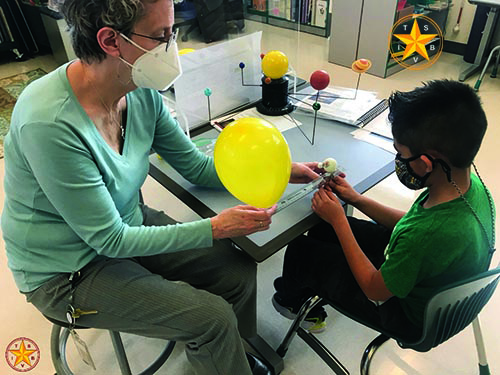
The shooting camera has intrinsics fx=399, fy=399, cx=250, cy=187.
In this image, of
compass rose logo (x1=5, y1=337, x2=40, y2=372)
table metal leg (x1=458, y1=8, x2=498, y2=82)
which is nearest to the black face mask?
compass rose logo (x1=5, y1=337, x2=40, y2=372)

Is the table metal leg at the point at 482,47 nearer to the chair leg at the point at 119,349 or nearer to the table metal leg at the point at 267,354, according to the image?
the table metal leg at the point at 267,354

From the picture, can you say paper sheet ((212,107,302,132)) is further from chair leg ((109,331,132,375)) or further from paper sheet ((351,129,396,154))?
chair leg ((109,331,132,375))

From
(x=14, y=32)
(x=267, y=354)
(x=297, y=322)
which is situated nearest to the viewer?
(x=297, y=322)

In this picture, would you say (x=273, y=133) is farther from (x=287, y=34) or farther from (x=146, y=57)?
(x=287, y=34)

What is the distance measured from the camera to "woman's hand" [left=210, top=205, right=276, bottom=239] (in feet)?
3.21

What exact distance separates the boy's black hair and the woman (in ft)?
1.37

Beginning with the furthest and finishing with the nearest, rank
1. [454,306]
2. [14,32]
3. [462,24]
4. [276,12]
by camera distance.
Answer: [14,32], [462,24], [276,12], [454,306]

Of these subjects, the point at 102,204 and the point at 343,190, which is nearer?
the point at 102,204

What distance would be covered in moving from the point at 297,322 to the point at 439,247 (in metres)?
0.59

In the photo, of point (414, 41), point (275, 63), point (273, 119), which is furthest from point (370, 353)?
point (414, 41)

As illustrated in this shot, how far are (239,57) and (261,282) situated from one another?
0.96m

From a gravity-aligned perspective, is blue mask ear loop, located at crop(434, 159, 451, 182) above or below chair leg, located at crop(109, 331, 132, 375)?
above

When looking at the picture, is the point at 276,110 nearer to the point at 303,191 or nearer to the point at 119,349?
the point at 303,191

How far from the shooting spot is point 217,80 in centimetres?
153
